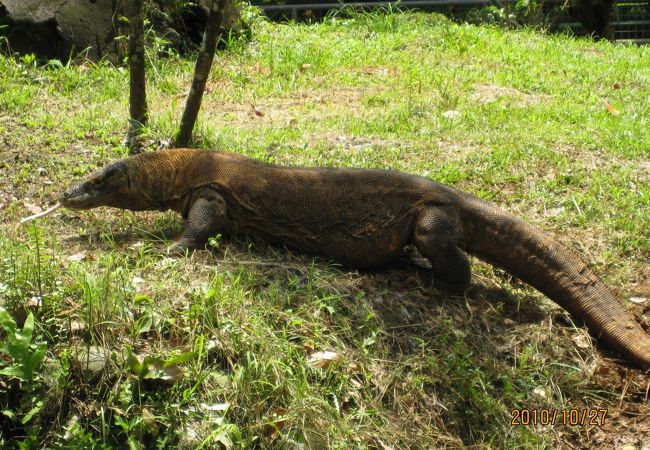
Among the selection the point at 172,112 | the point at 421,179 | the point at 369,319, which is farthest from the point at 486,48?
the point at 369,319

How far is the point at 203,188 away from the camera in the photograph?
16.8ft

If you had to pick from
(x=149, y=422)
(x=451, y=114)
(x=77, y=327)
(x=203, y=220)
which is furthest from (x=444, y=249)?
(x=451, y=114)

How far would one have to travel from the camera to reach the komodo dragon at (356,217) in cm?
473

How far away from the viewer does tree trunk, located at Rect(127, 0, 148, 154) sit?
20.3 feet

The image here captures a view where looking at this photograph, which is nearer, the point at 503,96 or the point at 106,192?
the point at 106,192

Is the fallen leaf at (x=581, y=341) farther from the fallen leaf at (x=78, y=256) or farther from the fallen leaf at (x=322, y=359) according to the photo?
the fallen leaf at (x=78, y=256)

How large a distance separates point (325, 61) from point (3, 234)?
5520 mm

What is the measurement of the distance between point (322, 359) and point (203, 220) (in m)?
1.33

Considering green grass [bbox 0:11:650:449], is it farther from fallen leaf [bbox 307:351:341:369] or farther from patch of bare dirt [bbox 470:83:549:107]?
patch of bare dirt [bbox 470:83:549:107]

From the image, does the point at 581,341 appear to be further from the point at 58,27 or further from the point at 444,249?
the point at 58,27

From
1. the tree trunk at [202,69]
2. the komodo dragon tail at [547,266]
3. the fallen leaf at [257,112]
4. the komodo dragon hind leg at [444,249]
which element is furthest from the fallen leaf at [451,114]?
the komodo dragon hind leg at [444,249]

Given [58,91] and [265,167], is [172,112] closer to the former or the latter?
[58,91]

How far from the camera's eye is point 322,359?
13.6 ft

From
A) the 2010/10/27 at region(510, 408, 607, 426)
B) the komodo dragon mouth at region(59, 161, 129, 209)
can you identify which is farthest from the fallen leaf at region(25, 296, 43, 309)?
the 2010/10/27 at region(510, 408, 607, 426)
